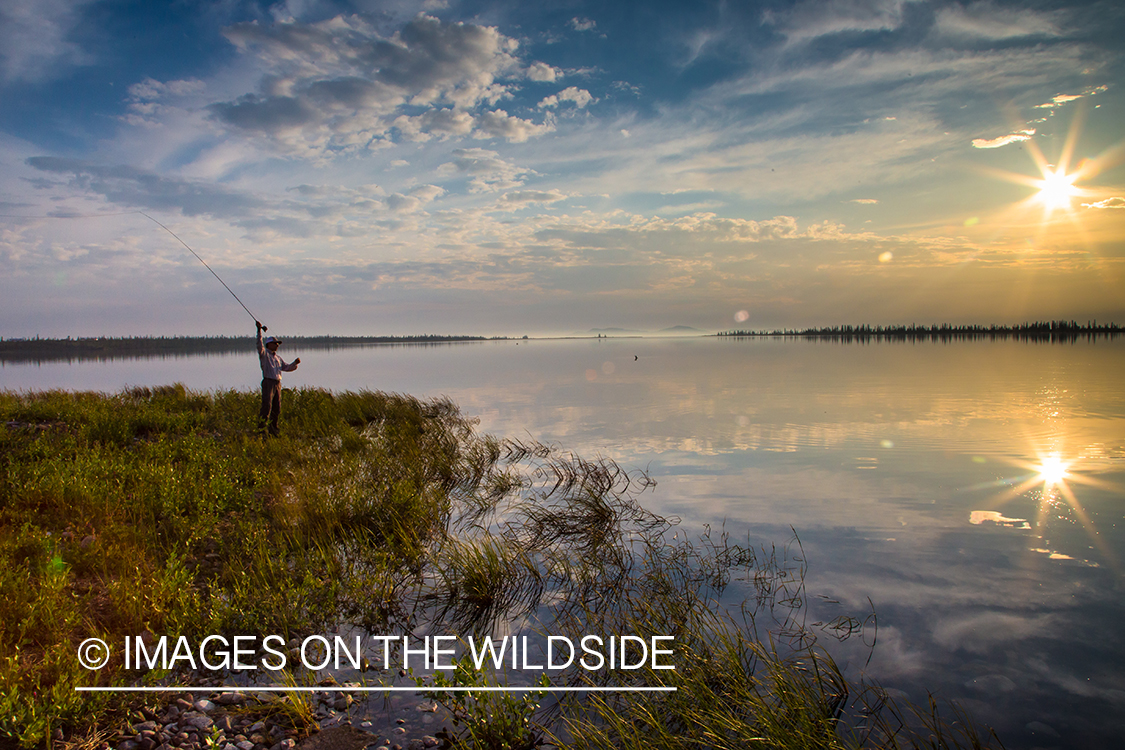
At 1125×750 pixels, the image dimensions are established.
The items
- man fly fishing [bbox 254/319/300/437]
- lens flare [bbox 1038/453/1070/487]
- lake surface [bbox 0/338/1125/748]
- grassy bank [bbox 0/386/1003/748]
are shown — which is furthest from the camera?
man fly fishing [bbox 254/319/300/437]

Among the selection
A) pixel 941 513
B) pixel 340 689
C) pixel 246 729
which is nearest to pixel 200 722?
pixel 246 729

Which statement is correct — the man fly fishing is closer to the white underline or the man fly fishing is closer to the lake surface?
the lake surface

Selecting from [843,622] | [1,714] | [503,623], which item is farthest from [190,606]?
[843,622]

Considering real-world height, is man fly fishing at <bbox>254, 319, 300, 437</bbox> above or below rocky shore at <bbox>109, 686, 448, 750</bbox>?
above

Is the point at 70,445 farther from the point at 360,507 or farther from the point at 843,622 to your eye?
the point at 843,622

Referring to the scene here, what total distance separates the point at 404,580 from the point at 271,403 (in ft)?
38.2

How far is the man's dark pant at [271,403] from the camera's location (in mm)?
17016

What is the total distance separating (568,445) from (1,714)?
1580cm

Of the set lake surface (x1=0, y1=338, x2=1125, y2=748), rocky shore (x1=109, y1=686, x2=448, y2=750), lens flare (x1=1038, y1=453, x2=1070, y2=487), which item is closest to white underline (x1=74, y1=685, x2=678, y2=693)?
rocky shore (x1=109, y1=686, x2=448, y2=750)

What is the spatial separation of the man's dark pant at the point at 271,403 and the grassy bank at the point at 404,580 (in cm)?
307

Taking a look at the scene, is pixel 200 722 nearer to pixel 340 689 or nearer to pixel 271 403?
pixel 340 689

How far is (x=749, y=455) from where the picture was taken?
17.3 m

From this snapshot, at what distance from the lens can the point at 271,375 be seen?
16.8 m

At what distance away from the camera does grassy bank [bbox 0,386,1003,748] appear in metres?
4.82
